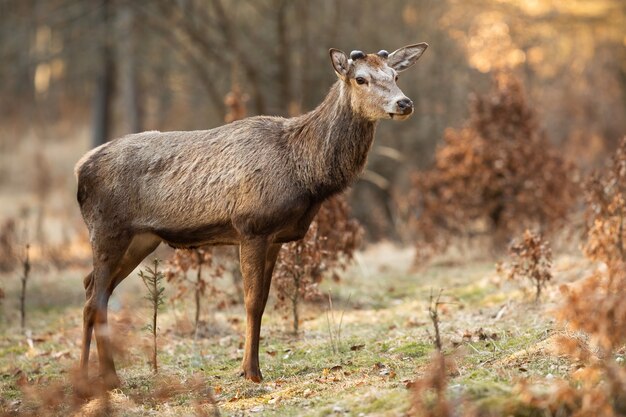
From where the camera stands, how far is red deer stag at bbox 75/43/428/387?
22.9 feet

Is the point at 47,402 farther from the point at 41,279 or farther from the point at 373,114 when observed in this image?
the point at 41,279

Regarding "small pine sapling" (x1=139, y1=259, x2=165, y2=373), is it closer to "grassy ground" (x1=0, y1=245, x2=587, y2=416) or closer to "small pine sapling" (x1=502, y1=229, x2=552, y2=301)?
"grassy ground" (x1=0, y1=245, x2=587, y2=416)

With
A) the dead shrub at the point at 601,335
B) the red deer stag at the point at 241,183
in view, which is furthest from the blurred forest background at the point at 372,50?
the dead shrub at the point at 601,335

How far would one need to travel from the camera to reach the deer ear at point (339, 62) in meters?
7.15

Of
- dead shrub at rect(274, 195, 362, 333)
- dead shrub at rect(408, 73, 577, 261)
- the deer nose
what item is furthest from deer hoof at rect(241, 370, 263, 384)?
dead shrub at rect(408, 73, 577, 261)

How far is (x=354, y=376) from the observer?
6766mm

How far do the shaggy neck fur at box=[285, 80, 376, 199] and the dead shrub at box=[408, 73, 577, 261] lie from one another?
5.90 meters

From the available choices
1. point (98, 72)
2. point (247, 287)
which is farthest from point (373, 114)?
point (98, 72)

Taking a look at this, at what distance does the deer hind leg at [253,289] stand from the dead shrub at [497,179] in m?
6.16

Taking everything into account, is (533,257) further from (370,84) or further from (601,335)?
(601,335)

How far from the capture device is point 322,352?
7914 millimetres

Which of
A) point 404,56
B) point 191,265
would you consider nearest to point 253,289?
point 404,56

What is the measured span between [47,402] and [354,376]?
2404 millimetres

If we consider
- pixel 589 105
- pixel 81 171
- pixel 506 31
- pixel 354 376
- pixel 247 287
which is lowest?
pixel 354 376
